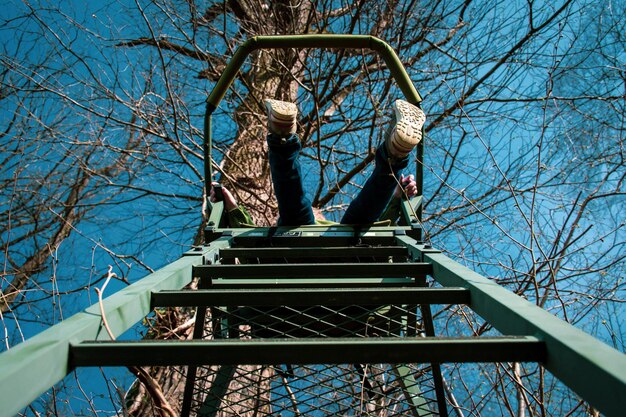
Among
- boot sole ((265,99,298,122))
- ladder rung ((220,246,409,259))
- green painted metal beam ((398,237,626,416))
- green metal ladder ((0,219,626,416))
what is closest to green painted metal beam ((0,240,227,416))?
green metal ladder ((0,219,626,416))

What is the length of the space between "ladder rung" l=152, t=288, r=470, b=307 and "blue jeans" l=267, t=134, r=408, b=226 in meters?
1.31

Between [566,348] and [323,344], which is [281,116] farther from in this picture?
[566,348]

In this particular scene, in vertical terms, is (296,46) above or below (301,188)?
above

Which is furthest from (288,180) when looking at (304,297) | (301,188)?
(304,297)

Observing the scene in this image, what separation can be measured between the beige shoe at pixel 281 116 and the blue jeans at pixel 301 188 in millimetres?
95

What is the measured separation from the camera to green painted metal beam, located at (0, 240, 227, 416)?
82 cm

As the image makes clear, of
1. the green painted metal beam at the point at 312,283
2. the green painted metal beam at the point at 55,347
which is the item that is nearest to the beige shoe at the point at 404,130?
the green painted metal beam at the point at 312,283

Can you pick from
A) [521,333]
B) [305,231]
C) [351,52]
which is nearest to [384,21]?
[351,52]

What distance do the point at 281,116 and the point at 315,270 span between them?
0.92 meters

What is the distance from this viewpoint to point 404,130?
2.36 m

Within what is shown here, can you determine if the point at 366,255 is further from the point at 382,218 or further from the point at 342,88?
the point at 342,88

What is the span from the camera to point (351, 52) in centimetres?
520

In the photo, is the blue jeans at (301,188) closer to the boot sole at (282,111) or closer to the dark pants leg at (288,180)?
the dark pants leg at (288,180)

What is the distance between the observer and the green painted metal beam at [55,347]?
2.70ft
